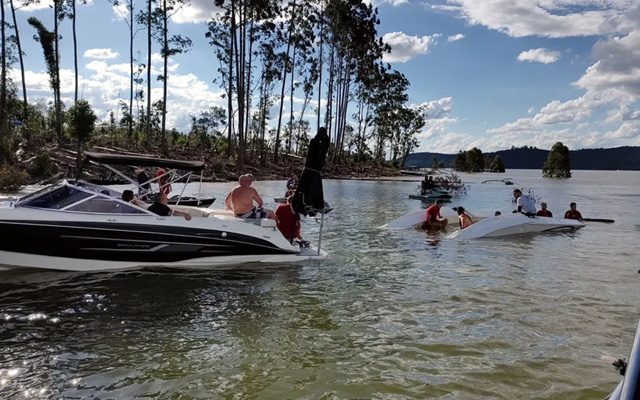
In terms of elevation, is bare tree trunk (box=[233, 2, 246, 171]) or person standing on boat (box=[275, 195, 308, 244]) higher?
bare tree trunk (box=[233, 2, 246, 171])

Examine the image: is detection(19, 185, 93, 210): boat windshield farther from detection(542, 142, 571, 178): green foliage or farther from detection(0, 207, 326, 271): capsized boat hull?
detection(542, 142, 571, 178): green foliage

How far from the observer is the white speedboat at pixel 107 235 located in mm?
8383

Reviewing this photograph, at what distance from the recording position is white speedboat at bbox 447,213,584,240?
15884 mm

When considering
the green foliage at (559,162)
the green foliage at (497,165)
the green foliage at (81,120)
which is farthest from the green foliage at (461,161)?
A: the green foliage at (81,120)

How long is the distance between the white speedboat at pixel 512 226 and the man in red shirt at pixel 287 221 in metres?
6.63

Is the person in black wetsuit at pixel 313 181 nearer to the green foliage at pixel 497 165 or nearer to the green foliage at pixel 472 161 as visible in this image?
the green foliage at pixel 472 161

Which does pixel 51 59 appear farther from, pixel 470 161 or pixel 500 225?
pixel 470 161

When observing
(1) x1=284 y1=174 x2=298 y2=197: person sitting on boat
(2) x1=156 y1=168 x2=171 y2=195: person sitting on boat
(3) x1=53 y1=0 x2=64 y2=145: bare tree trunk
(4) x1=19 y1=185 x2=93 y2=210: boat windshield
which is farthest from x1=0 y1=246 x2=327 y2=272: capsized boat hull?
(3) x1=53 y1=0 x2=64 y2=145: bare tree trunk

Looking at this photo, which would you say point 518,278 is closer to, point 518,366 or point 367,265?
point 367,265

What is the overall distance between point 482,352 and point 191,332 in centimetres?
359

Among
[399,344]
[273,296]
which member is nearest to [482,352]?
[399,344]

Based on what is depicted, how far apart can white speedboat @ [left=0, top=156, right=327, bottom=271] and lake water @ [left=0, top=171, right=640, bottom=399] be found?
29 centimetres

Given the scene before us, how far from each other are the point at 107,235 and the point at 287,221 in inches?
144

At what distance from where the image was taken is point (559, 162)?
374 feet
